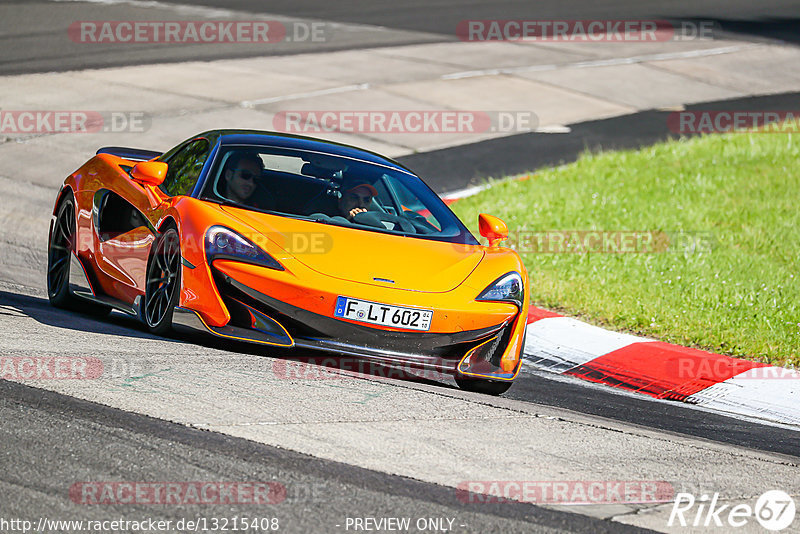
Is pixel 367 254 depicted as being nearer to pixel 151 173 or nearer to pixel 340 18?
pixel 151 173

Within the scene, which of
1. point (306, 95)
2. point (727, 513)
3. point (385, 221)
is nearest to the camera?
point (727, 513)

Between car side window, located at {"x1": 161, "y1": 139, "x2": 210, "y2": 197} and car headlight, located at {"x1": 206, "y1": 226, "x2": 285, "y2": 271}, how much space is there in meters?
0.78

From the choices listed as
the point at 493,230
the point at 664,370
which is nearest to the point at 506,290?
the point at 493,230

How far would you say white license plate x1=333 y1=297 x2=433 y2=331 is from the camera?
592 cm

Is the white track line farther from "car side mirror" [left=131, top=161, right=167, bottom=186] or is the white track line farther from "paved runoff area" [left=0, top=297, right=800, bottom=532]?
"paved runoff area" [left=0, top=297, right=800, bottom=532]

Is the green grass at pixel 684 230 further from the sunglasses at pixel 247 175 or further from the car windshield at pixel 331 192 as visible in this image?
the sunglasses at pixel 247 175

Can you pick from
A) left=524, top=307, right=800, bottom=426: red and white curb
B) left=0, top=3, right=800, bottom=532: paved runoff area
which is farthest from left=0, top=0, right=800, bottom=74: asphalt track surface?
left=524, top=307, right=800, bottom=426: red and white curb

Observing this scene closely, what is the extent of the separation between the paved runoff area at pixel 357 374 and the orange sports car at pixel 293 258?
0.76ft

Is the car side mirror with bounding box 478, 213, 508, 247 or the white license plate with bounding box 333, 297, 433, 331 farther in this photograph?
the car side mirror with bounding box 478, 213, 508, 247

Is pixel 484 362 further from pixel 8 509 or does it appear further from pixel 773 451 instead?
pixel 8 509

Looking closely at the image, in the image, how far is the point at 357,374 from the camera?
606 centimetres

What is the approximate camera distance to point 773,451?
584 cm

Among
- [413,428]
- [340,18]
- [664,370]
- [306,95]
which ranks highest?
[340,18]

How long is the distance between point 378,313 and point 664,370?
258 cm
